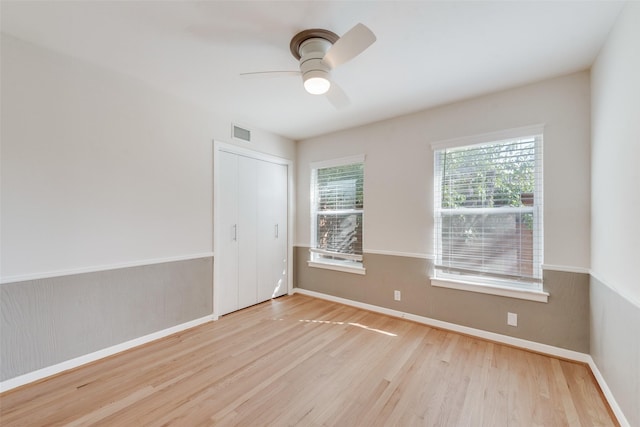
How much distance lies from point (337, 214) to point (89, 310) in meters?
2.92

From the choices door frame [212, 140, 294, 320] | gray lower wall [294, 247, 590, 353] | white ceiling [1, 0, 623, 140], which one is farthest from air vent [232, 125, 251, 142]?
gray lower wall [294, 247, 590, 353]

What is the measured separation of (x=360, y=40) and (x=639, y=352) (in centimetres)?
231

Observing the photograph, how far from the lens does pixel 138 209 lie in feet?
8.20

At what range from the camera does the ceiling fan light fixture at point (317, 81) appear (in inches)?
72.4

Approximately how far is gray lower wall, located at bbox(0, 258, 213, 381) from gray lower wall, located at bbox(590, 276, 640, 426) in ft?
11.5

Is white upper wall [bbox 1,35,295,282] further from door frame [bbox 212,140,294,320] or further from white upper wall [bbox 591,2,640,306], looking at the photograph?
white upper wall [bbox 591,2,640,306]

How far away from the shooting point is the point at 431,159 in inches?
118

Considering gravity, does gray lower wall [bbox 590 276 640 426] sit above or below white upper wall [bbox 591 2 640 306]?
below

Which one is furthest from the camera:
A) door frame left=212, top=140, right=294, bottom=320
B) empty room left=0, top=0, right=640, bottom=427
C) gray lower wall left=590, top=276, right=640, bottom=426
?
door frame left=212, top=140, right=294, bottom=320

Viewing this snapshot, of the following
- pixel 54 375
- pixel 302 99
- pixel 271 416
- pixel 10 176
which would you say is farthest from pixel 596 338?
pixel 10 176

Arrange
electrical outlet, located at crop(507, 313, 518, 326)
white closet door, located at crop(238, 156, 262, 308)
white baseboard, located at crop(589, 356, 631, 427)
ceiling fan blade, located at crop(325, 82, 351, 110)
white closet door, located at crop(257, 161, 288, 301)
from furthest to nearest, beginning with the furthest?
white closet door, located at crop(257, 161, 288, 301) < white closet door, located at crop(238, 156, 262, 308) < electrical outlet, located at crop(507, 313, 518, 326) < ceiling fan blade, located at crop(325, 82, 351, 110) < white baseboard, located at crop(589, 356, 631, 427)

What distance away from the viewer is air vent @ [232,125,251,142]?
132 inches

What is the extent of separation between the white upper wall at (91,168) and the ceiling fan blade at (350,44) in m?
1.96

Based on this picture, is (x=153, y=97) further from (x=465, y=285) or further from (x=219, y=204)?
(x=465, y=285)
